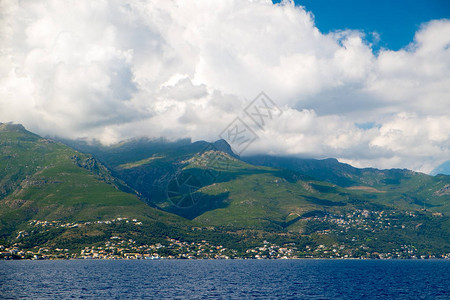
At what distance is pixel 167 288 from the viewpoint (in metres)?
177

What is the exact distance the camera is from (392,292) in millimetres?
181375

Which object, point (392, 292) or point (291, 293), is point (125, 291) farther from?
point (392, 292)

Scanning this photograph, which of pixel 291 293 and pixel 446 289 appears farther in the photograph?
pixel 446 289

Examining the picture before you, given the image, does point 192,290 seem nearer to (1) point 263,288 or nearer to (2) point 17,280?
(1) point 263,288

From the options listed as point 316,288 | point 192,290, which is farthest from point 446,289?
point 192,290

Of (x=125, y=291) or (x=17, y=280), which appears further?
(x=17, y=280)

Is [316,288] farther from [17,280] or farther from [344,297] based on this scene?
[17,280]

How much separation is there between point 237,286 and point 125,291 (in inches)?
2035

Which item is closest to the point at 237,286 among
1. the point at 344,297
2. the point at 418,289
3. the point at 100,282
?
the point at 344,297

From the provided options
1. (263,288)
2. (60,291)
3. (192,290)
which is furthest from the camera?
(263,288)

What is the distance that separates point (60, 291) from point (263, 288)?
8562cm

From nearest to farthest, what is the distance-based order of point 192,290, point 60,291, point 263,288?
point 60,291, point 192,290, point 263,288

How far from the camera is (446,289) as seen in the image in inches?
7559

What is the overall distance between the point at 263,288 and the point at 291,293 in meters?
17.6
